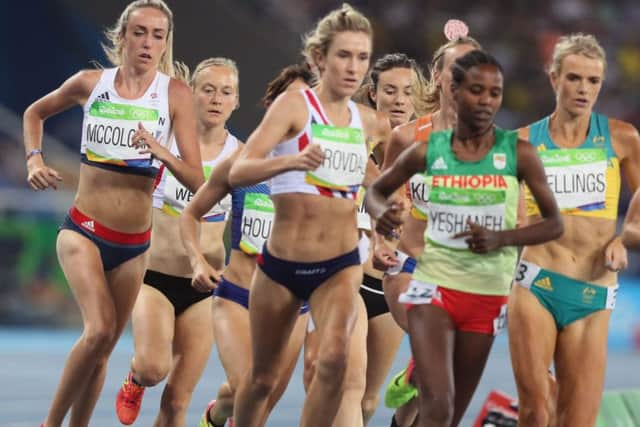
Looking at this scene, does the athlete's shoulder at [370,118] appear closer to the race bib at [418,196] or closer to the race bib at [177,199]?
the race bib at [418,196]

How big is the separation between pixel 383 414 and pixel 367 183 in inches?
182

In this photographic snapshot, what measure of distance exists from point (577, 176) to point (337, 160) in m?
1.32

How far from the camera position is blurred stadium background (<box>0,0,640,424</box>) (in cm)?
1728

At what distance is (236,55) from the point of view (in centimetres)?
1809

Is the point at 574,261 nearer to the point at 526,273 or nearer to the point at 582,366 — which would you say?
the point at 526,273

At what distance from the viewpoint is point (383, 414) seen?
11547 mm

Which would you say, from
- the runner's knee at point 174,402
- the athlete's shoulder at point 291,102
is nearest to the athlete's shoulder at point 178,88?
the athlete's shoulder at point 291,102

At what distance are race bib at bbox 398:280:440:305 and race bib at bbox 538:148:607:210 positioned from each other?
118 centimetres

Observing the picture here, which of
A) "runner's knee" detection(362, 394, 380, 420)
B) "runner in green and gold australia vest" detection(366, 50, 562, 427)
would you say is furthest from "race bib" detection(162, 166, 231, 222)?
"runner in green and gold australia vest" detection(366, 50, 562, 427)

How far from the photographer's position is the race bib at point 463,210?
6289 millimetres

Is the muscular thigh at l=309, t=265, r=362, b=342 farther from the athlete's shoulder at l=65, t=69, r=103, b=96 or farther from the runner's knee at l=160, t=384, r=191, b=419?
the athlete's shoulder at l=65, t=69, r=103, b=96

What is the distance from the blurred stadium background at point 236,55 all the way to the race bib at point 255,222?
8797 mm

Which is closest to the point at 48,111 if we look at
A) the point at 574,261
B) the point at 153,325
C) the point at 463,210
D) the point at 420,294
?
the point at 153,325

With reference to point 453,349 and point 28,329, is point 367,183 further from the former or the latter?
point 28,329
